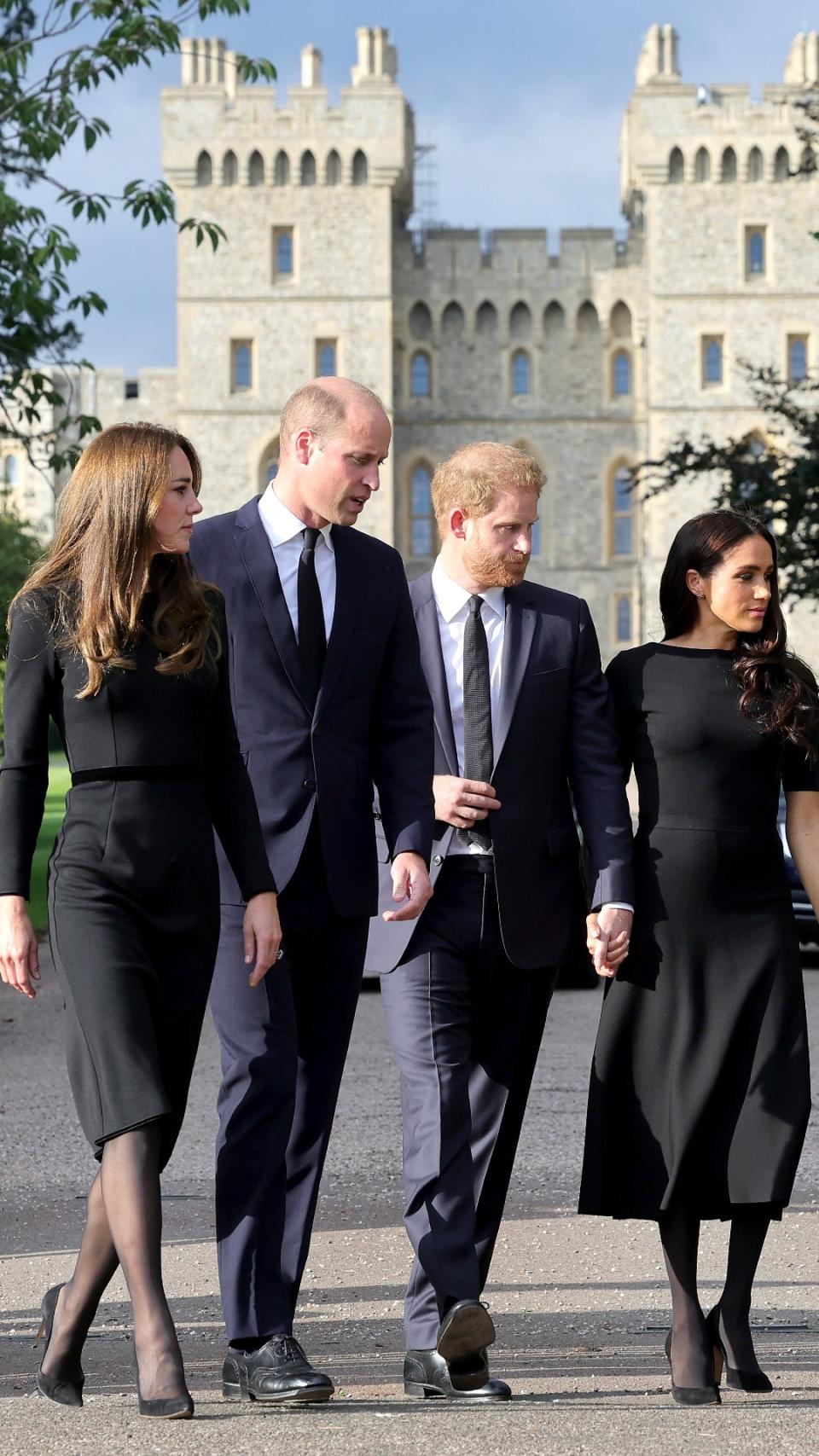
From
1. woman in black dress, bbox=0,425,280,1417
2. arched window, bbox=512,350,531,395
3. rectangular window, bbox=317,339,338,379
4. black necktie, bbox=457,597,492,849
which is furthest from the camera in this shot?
arched window, bbox=512,350,531,395

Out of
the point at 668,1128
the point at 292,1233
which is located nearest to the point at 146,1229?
the point at 292,1233

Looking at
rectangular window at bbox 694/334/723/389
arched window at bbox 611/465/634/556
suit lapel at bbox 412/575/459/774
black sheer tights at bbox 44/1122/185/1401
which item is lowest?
black sheer tights at bbox 44/1122/185/1401

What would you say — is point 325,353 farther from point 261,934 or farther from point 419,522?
point 261,934

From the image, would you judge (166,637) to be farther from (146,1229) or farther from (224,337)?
(224,337)

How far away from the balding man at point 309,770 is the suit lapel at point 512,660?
218mm

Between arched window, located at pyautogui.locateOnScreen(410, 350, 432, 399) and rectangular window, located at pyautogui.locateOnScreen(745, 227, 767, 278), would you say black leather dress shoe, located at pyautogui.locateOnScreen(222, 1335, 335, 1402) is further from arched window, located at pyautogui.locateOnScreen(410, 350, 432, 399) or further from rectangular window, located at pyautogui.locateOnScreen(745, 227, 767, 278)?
arched window, located at pyautogui.locateOnScreen(410, 350, 432, 399)

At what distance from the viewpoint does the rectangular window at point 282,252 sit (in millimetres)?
53781

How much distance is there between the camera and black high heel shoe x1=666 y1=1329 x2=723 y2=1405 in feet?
12.5

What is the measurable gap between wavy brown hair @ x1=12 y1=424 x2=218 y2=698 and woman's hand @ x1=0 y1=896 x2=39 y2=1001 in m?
0.42

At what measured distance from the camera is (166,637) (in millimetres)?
3762

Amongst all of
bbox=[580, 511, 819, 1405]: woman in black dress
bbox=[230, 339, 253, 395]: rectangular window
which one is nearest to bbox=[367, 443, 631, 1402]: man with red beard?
bbox=[580, 511, 819, 1405]: woman in black dress

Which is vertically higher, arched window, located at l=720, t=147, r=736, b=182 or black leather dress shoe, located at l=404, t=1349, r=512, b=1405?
arched window, located at l=720, t=147, r=736, b=182

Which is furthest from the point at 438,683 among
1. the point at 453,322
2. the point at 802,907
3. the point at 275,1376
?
the point at 453,322

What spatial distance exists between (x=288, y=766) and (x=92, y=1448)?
1.46 meters
